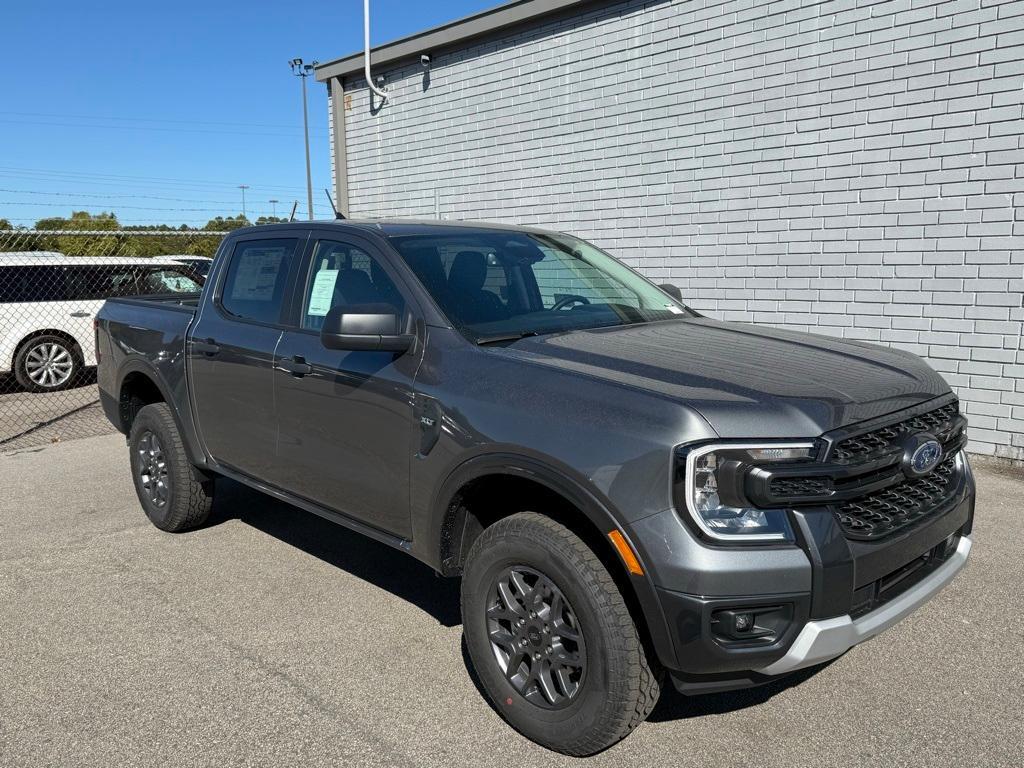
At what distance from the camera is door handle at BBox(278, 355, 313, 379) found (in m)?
3.79

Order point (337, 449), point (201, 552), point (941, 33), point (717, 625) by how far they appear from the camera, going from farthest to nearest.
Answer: point (941, 33) → point (201, 552) → point (337, 449) → point (717, 625)

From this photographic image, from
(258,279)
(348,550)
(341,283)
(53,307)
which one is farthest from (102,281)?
(341,283)

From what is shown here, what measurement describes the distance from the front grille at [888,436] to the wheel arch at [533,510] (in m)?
0.71

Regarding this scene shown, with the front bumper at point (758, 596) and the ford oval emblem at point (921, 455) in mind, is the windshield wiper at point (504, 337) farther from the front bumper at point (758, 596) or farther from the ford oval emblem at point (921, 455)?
the ford oval emblem at point (921, 455)

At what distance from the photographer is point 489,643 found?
9.91 feet

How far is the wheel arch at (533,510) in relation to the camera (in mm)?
2479

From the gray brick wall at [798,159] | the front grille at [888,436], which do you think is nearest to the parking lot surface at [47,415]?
the gray brick wall at [798,159]

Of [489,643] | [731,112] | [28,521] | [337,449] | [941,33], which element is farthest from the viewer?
[731,112]

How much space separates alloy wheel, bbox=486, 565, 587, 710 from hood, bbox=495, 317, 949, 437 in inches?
29.9

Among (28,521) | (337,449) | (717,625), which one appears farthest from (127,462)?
(717,625)

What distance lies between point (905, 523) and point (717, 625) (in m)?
0.80

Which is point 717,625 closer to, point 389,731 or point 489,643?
point 489,643

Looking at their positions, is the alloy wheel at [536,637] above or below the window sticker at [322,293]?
below

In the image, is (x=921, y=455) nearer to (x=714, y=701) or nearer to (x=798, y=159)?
(x=714, y=701)
